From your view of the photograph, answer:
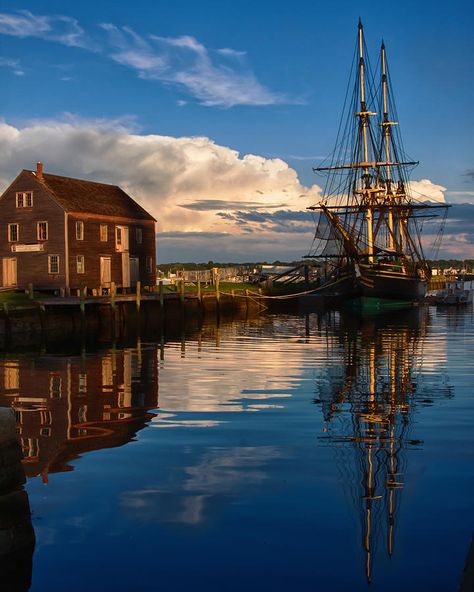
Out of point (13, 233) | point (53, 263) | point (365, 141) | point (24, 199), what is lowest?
point (53, 263)

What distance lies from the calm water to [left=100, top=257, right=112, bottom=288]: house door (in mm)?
33753

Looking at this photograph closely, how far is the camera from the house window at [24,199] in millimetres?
53625

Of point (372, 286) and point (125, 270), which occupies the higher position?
point (125, 270)

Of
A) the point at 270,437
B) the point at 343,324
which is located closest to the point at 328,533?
the point at 270,437

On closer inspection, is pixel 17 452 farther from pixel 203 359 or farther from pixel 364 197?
pixel 364 197

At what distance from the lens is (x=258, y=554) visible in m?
7.86

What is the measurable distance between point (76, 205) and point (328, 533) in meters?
48.4

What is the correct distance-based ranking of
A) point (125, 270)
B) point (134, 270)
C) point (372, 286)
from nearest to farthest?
point (125, 270) < point (134, 270) < point (372, 286)

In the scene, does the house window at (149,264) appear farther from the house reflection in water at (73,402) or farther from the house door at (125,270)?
the house reflection in water at (73,402)

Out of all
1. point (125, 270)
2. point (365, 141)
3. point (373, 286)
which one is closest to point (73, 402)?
point (125, 270)

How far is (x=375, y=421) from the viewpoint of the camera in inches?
573

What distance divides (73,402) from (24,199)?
1566 inches

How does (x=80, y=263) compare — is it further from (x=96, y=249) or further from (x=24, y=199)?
(x=24, y=199)

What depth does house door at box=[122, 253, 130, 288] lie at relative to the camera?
191 ft
